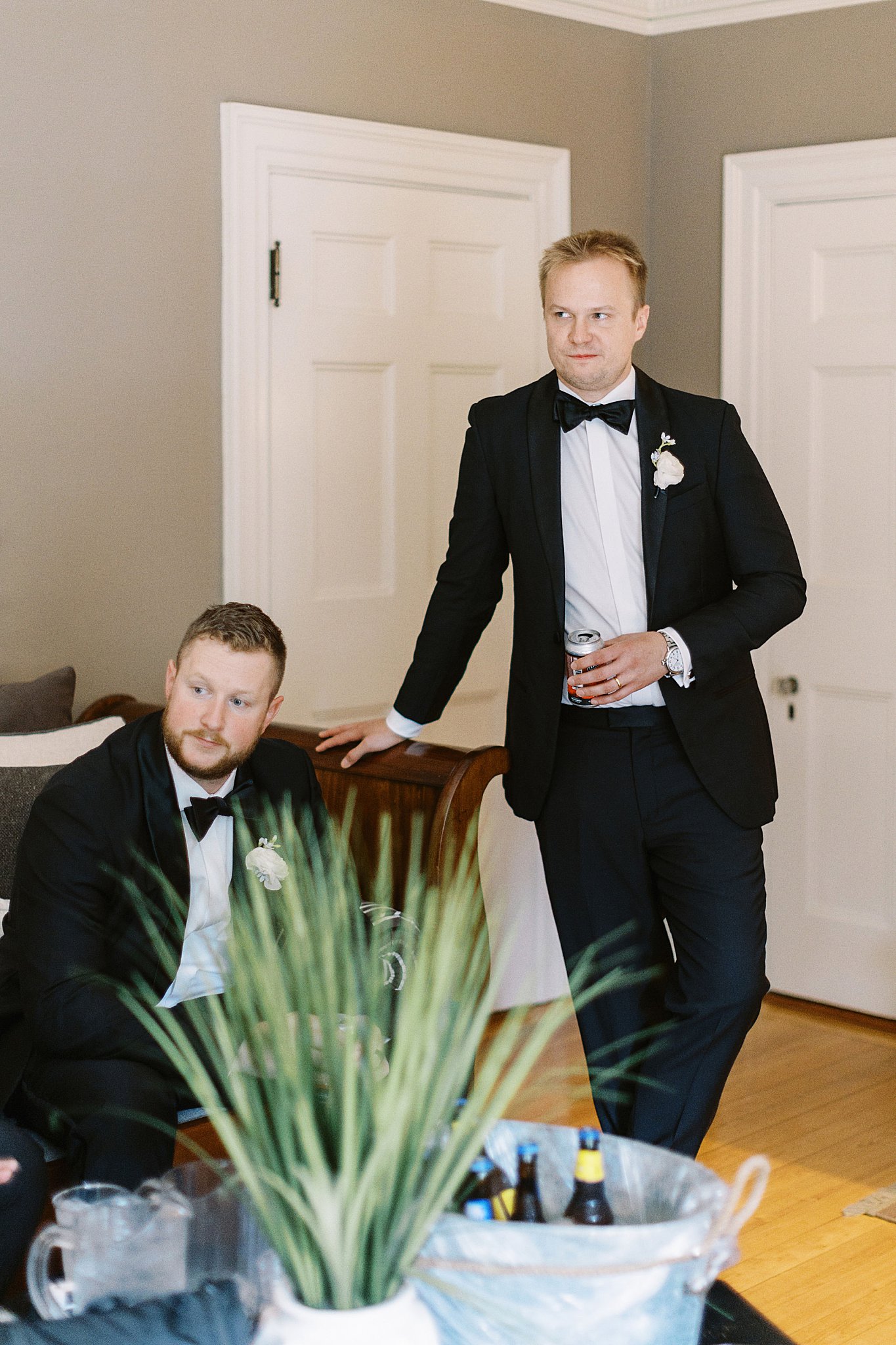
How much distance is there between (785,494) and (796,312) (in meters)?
0.47

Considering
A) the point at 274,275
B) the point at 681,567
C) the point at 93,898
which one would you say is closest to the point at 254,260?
the point at 274,275

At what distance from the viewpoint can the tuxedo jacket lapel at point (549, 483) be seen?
255 centimetres

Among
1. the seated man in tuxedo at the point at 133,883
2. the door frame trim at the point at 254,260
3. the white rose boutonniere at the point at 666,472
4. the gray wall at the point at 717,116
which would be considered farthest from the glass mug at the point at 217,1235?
the gray wall at the point at 717,116

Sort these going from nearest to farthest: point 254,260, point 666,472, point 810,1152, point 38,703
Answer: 1. point 666,472
2. point 38,703
3. point 810,1152
4. point 254,260

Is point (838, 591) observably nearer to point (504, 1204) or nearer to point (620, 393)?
point (620, 393)

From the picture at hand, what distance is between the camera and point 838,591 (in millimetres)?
3998

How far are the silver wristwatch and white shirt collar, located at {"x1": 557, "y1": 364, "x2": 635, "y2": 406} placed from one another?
427mm

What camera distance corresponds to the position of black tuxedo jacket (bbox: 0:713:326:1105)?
2.09 metres

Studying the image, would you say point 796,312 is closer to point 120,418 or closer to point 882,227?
point 882,227

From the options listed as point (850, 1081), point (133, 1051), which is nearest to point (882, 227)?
point (850, 1081)

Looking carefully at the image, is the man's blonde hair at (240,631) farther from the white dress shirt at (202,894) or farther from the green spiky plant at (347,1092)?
the green spiky plant at (347,1092)

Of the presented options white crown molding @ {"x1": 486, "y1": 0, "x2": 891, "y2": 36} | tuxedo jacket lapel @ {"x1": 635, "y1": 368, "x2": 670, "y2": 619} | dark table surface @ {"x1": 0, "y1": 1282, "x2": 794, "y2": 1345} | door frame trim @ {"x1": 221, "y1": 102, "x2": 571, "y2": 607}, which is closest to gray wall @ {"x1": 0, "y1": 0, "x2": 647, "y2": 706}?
door frame trim @ {"x1": 221, "y1": 102, "x2": 571, "y2": 607}

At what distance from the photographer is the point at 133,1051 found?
2109 mm

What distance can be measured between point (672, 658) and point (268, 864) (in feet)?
2.34
